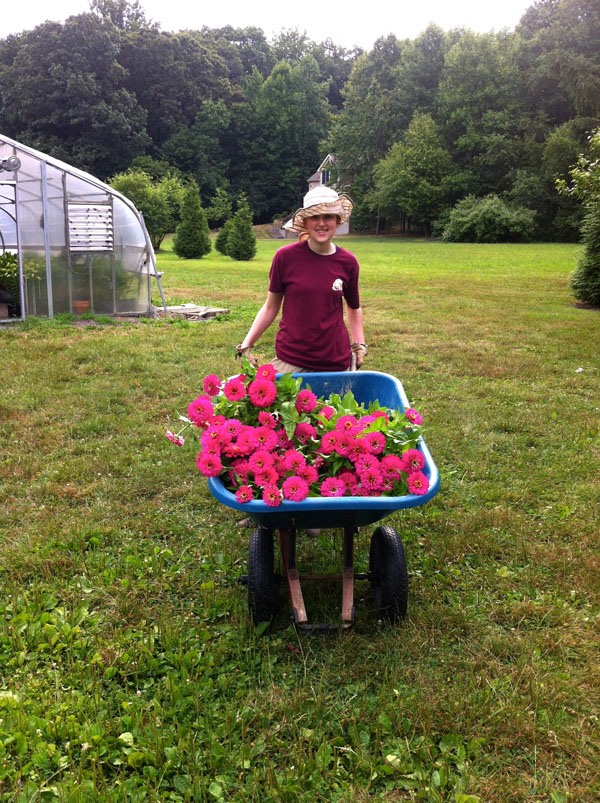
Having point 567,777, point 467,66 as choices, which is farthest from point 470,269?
point 467,66

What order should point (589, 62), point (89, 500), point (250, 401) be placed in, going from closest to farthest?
1. point (250, 401)
2. point (89, 500)
3. point (589, 62)

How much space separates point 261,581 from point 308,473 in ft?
2.03

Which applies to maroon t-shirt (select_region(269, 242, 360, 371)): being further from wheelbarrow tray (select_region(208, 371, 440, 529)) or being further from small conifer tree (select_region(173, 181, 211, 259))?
small conifer tree (select_region(173, 181, 211, 259))

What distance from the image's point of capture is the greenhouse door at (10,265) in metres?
10.0

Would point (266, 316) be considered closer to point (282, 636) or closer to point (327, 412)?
point (327, 412)

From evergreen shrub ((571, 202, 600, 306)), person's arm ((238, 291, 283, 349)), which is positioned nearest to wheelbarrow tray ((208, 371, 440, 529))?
person's arm ((238, 291, 283, 349))

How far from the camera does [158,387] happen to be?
6.57 m

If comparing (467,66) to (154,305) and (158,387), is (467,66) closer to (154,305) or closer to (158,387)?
(154,305)

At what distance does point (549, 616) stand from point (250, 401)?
5.43 feet

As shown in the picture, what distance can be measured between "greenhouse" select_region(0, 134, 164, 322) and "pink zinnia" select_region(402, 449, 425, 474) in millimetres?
8866

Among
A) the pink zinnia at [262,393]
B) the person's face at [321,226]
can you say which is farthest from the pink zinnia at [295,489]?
the person's face at [321,226]

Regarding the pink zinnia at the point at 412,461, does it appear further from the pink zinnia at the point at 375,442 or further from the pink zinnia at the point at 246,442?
the pink zinnia at the point at 246,442

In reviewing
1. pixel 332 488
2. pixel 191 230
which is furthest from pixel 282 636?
pixel 191 230

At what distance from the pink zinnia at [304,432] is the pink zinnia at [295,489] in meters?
0.38
